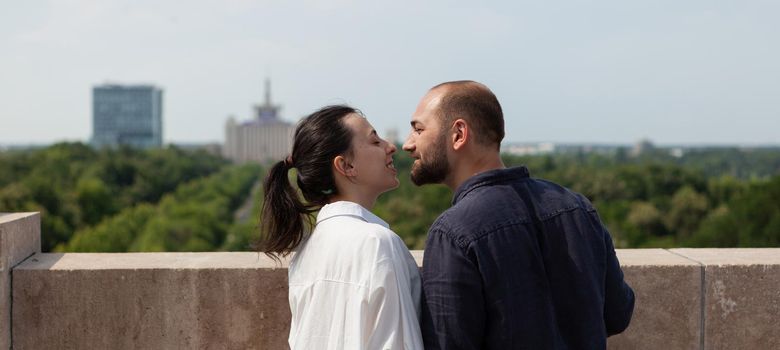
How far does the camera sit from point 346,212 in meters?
2.85

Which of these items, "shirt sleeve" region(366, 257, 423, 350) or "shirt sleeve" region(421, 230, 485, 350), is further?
"shirt sleeve" region(366, 257, 423, 350)

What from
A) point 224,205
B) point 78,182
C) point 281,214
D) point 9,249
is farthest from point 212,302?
point 224,205

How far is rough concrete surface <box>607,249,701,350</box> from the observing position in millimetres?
3938

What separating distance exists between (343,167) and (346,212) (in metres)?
0.19

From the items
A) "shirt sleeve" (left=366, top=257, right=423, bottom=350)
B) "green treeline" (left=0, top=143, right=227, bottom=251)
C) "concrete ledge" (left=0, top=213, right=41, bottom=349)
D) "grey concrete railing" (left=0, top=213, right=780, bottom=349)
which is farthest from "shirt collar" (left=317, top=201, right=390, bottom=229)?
"green treeline" (left=0, top=143, right=227, bottom=251)

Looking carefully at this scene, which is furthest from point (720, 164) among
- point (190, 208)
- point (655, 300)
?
point (655, 300)

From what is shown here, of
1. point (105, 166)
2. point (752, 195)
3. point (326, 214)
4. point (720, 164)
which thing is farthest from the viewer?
point (720, 164)

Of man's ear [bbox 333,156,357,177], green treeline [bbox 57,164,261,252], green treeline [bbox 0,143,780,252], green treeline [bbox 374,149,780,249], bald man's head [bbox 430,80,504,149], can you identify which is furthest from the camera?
green treeline [bbox 0,143,780,252]

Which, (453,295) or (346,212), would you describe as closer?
(453,295)

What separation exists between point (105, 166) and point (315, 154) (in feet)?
283

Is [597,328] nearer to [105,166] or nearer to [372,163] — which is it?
[372,163]

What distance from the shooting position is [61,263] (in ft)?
12.8

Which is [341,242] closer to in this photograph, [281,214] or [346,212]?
[346,212]

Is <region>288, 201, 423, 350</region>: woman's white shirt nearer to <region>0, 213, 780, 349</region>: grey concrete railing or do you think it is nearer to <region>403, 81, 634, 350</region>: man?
<region>403, 81, 634, 350</region>: man
